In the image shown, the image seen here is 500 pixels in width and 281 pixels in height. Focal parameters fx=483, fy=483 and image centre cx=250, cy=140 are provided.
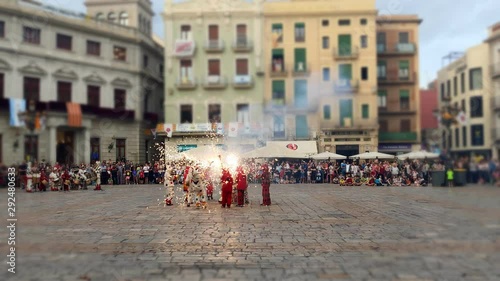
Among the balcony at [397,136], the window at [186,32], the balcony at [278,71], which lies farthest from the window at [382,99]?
the balcony at [278,71]

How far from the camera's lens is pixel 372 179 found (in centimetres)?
2781

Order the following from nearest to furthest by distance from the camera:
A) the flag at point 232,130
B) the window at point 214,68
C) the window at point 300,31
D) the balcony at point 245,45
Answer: the flag at point 232,130 < the balcony at point 245,45 < the window at point 214,68 < the window at point 300,31

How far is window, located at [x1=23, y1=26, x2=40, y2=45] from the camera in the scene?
8598mm

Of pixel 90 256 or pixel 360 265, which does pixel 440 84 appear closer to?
pixel 360 265

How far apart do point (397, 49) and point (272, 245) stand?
15.1ft

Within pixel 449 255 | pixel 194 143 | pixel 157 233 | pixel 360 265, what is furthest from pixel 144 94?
pixel 449 255

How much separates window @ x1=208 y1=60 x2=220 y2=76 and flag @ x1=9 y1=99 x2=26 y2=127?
691 inches

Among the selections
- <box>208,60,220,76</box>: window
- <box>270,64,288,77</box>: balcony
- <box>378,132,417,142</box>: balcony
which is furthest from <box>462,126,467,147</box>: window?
<box>270,64,288,77</box>: balcony

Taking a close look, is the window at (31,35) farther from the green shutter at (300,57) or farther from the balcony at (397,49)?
the green shutter at (300,57)

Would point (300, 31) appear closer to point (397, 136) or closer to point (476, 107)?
point (397, 136)

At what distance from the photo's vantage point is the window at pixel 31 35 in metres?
8.60

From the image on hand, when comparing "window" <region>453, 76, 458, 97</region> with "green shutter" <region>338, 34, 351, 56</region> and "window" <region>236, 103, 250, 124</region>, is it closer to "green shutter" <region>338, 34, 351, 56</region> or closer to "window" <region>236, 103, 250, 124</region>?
"window" <region>236, 103, 250, 124</region>

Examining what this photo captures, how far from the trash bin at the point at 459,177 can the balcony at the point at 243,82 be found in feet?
59.4

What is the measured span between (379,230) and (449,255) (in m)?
4.85
